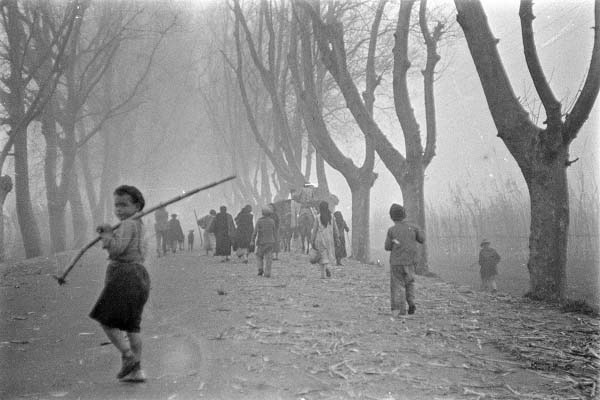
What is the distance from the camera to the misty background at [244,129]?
60.9 feet

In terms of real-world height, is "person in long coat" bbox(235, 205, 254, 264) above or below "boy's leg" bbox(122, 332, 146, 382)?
above

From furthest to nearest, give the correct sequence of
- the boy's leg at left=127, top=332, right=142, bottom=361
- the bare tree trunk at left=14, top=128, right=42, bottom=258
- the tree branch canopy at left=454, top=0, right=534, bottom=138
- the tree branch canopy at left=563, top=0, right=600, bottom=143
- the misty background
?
the misty background < the bare tree trunk at left=14, top=128, right=42, bottom=258 < the tree branch canopy at left=454, top=0, right=534, bottom=138 < the tree branch canopy at left=563, top=0, right=600, bottom=143 < the boy's leg at left=127, top=332, right=142, bottom=361

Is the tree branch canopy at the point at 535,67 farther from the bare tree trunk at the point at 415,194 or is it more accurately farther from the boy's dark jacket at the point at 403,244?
the bare tree trunk at the point at 415,194

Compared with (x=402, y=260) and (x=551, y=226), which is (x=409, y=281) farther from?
(x=551, y=226)

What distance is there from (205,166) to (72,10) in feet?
108

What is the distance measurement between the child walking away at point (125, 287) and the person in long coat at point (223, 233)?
12566 mm

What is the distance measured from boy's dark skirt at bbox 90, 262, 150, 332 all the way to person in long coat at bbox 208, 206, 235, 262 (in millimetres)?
12627

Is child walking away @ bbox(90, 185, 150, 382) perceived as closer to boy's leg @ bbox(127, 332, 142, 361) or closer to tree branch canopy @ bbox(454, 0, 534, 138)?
boy's leg @ bbox(127, 332, 142, 361)

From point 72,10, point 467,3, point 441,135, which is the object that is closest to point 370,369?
point 467,3

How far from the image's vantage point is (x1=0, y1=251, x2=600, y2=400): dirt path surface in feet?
15.2

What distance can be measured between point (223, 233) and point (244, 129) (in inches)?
808

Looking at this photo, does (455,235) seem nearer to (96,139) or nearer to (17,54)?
(17,54)

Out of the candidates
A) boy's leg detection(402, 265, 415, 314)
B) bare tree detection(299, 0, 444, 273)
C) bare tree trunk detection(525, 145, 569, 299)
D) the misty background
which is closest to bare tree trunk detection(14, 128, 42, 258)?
the misty background

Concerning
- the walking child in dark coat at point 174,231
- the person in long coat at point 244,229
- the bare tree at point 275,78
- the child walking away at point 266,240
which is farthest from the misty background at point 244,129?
the person in long coat at point 244,229
